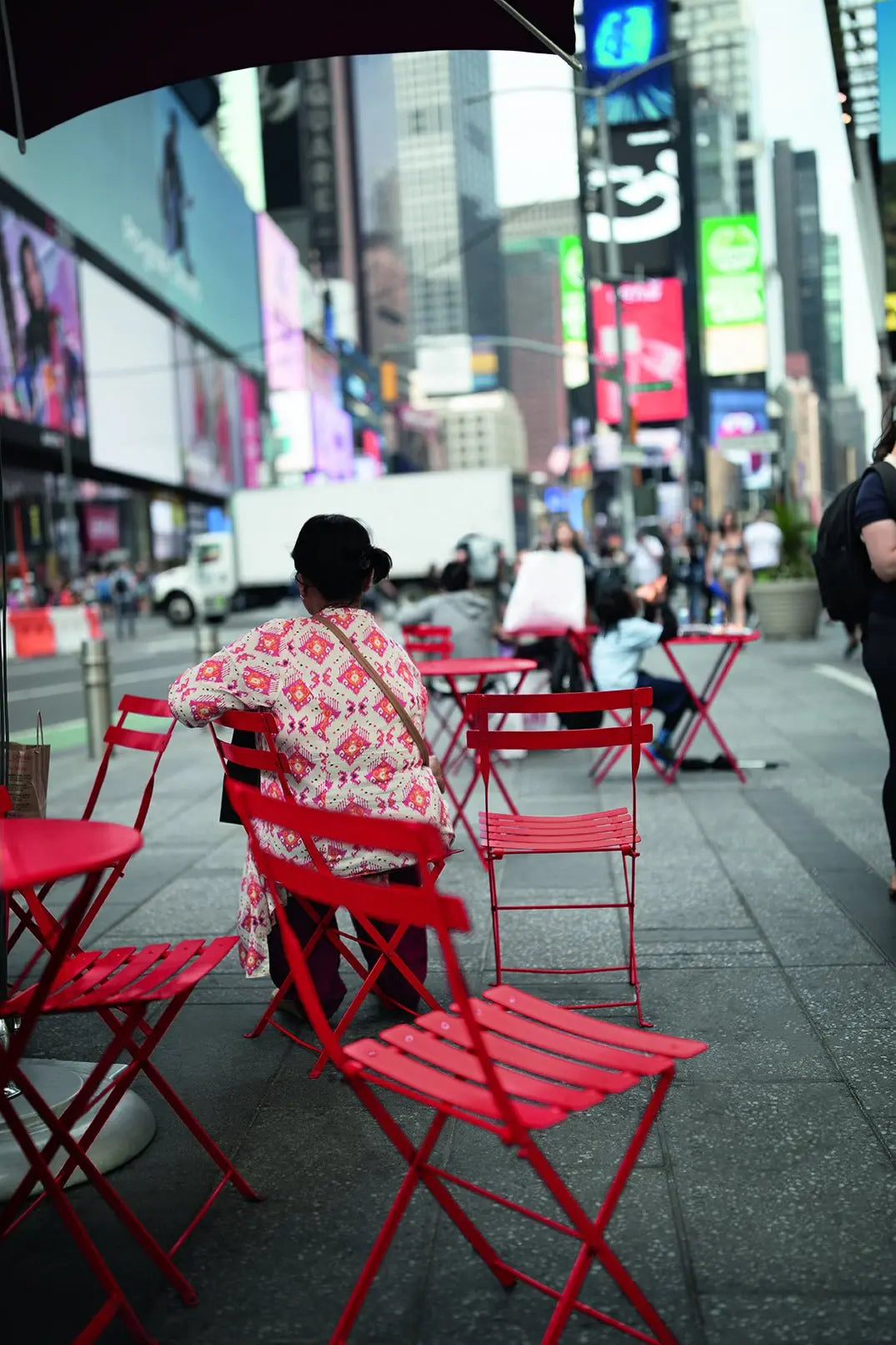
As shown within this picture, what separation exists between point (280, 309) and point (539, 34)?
70.9m

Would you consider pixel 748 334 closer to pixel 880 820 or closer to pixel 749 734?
pixel 749 734

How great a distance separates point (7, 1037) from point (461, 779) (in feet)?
17.8

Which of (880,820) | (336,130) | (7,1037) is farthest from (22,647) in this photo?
(336,130)

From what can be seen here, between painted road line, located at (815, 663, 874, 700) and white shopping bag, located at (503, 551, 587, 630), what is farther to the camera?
painted road line, located at (815, 663, 874, 700)

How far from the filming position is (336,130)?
117 metres

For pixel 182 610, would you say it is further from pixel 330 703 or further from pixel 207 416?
pixel 330 703

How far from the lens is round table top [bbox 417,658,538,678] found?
25.2 feet

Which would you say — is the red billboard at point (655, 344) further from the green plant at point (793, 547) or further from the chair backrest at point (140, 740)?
the chair backrest at point (140, 740)

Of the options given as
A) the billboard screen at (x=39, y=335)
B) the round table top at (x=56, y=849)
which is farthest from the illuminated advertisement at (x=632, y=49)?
the round table top at (x=56, y=849)

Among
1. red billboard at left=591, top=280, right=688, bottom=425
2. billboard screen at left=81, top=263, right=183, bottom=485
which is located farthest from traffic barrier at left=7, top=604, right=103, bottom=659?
red billboard at left=591, top=280, right=688, bottom=425

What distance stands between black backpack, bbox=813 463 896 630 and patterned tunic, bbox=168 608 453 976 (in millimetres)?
1965

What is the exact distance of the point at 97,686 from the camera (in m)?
10.9

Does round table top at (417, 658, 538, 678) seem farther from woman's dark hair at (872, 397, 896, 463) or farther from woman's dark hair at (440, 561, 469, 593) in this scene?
woman's dark hair at (872, 397, 896, 463)

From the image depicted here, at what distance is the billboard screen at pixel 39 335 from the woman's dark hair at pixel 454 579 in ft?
77.6
